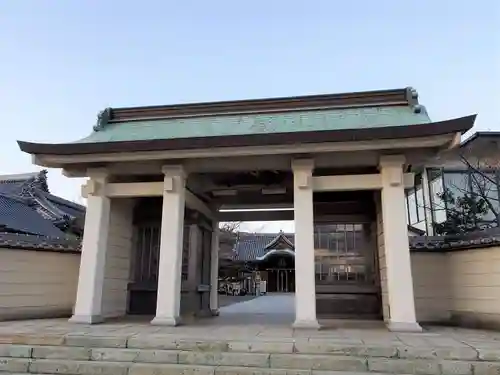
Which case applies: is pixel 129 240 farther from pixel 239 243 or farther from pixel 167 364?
pixel 239 243

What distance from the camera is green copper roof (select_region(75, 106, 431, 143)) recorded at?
22.5 ft

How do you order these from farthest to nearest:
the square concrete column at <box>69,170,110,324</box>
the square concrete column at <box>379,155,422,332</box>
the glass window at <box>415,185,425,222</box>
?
the glass window at <box>415,185,425,222</box>, the square concrete column at <box>69,170,110,324</box>, the square concrete column at <box>379,155,422,332</box>

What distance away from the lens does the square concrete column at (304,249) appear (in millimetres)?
5758

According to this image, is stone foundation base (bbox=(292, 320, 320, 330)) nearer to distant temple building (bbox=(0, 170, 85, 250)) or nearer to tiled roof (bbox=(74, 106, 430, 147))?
tiled roof (bbox=(74, 106, 430, 147))

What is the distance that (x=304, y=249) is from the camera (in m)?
5.96

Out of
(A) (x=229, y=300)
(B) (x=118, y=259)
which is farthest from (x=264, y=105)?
(A) (x=229, y=300)

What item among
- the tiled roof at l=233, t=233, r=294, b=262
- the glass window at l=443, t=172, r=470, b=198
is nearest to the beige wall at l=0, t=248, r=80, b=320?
the glass window at l=443, t=172, r=470, b=198

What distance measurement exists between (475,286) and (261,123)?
15.6 ft

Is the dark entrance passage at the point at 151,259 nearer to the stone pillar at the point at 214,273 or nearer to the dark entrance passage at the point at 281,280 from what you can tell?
the stone pillar at the point at 214,273

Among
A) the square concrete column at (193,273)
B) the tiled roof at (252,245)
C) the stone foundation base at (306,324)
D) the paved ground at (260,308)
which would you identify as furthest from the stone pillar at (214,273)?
the tiled roof at (252,245)

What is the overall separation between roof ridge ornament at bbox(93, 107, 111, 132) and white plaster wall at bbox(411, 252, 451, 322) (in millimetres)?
6749

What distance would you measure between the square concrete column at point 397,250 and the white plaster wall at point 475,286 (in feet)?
4.80

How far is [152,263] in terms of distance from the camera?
799 cm

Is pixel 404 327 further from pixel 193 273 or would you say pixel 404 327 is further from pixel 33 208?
pixel 33 208
